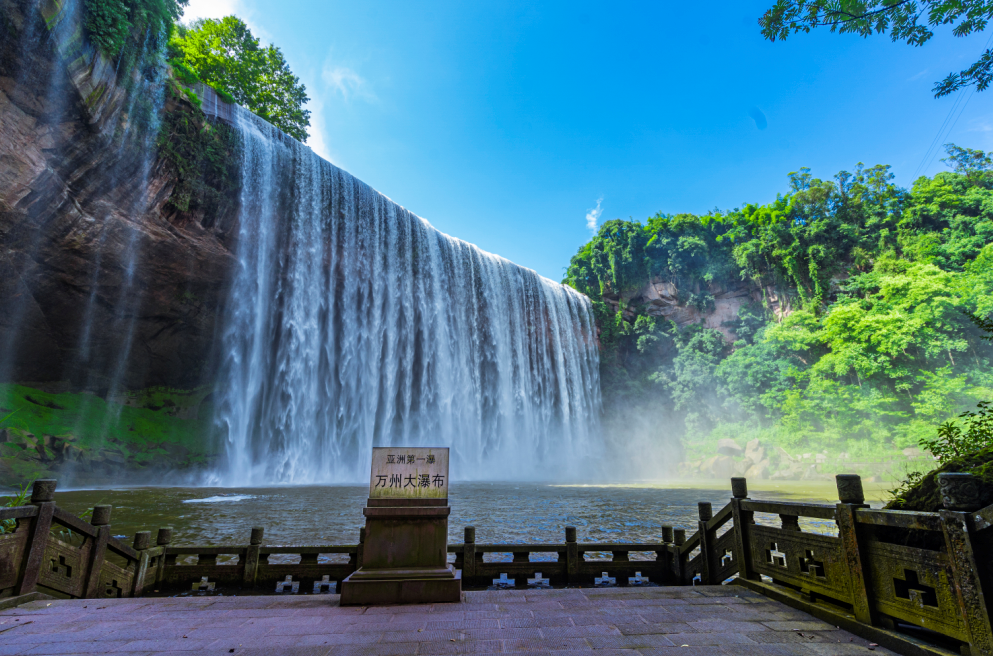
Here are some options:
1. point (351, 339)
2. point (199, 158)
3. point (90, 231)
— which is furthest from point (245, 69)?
point (351, 339)

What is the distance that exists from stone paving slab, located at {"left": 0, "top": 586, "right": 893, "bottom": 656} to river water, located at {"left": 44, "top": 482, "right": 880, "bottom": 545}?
333 cm

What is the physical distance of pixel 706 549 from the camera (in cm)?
564

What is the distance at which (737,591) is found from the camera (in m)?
4.86

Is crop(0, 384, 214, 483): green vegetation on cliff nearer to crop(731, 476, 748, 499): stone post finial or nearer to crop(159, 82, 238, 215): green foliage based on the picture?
crop(159, 82, 238, 215): green foliage

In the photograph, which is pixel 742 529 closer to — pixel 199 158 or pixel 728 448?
pixel 199 158

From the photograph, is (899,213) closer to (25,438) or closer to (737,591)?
(737,591)

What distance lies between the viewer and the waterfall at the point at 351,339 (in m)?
19.6

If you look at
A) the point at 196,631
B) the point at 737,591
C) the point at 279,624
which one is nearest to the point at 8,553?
the point at 196,631

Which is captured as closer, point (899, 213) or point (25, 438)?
point (25, 438)

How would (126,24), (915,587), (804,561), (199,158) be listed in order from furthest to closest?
(199,158) → (126,24) → (804,561) → (915,587)

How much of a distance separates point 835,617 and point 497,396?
23.3 metres

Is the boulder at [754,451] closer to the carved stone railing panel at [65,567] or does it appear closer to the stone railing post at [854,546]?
the stone railing post at [854,546]

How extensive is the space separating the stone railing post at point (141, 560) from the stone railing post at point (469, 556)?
145 inches

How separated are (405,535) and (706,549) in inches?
144
